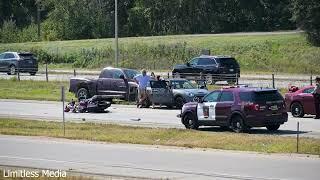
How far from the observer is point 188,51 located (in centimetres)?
7156

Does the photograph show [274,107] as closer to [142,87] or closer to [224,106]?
[224,106]

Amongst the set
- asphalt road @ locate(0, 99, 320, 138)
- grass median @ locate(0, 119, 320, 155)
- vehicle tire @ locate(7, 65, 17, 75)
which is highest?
vehicle tire @ locate(7, 65, 17, 75)

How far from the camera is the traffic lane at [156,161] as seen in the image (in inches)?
680

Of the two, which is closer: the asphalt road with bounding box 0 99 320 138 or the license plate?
the license plate

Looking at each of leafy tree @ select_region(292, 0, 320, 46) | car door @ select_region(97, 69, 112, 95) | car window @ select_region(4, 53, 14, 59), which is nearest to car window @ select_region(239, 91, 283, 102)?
car door @ select_region(97, 69, 112, 95)

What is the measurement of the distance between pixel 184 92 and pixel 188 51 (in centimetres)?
3481

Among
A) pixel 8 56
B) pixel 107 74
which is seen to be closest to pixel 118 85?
pixel 107 74

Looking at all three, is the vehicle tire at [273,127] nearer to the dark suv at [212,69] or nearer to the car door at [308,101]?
the car door at [308,101]

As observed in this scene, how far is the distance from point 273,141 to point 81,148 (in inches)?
216

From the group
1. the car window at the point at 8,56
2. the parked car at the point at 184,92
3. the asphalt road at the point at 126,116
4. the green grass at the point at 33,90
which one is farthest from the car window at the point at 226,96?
the car window at the point at 8,56

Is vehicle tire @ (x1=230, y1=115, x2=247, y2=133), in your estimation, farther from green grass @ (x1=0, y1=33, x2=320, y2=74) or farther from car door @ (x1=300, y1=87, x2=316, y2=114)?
green grass @ (x1=0, y1=33, x2=320, y2=74)

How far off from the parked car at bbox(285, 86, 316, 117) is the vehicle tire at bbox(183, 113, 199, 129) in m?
6.01

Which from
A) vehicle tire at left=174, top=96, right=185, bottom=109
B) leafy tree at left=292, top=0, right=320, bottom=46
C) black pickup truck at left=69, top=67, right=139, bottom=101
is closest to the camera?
vehicle tire at left=174, top=96, right=185, bottom=109

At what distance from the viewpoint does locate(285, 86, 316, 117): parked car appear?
32.1 meters
